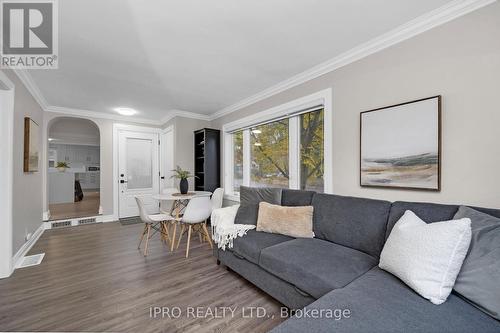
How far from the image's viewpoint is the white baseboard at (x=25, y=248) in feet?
8.48

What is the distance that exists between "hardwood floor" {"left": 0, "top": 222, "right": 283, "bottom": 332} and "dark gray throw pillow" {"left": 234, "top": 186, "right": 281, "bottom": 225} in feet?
2.06

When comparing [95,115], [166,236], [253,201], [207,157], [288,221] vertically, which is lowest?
[166,236]

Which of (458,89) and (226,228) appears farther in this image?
(226,228)

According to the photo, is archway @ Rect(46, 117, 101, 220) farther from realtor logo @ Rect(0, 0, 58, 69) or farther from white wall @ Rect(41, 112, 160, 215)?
realtor logo @ Rect(0, 0, 58, 69)

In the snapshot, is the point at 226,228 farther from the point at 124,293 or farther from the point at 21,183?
the point at 21,183

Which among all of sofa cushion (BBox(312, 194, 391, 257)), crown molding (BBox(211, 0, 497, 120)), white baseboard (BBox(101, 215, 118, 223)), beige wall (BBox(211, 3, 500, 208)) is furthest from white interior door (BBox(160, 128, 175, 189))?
beige wall (BBox(211, 3, 500, 208))

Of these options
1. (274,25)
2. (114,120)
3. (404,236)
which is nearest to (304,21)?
(274,25)

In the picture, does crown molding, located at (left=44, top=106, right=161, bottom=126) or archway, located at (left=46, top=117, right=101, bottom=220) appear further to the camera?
archway, located at (left=46, top=117, right=101, bottom=220)

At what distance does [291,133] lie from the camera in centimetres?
323

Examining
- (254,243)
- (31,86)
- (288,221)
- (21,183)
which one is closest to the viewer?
(254,243)

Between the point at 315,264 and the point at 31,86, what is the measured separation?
4.50 meters

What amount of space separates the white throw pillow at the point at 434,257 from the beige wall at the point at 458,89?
0.70 meters

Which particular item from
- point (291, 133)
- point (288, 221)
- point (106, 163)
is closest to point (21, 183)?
point (106, 163)

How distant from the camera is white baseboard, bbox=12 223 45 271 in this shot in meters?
2.59
